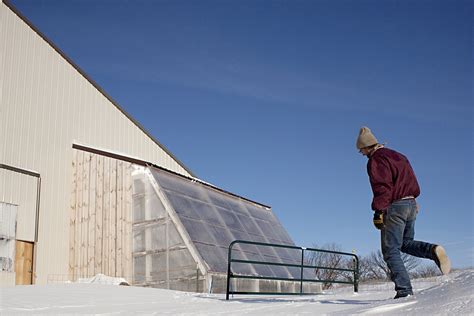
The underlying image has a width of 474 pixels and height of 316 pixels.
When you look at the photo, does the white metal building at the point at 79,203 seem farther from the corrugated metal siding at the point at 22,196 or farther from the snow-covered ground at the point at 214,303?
the snow-covered ground at the point at 214,303

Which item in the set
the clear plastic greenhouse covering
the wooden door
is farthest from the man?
the wooden door

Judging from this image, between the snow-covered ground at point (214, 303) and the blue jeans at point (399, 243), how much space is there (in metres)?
0.27

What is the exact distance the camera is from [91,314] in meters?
7.50

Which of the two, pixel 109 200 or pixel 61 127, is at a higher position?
pixel 61 127

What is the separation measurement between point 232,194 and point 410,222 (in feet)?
55.1

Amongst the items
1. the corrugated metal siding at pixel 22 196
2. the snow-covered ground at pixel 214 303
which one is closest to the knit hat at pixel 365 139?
the snow-covered ground at pixel 214 303

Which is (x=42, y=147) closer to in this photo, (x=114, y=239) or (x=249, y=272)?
(x=114, y=239)

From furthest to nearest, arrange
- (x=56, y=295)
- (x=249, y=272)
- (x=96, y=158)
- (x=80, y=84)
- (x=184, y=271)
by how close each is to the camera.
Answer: (x=80, y=84) → (x=96, y=158) → (x=249, y=272) → (x=184, y=271) → (x=56, y=295)

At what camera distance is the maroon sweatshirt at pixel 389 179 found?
7.12 meters

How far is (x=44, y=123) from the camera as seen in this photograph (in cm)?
2055

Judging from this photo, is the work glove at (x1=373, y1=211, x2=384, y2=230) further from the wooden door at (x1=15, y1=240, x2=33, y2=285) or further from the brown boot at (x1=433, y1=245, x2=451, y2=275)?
the wooden door at (x1=15, y1=240, x2=33, y2=285)

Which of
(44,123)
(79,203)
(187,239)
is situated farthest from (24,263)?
(187,239)

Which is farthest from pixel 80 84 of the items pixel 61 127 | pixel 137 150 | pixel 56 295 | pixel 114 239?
pixel 56 295

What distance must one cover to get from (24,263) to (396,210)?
14.3 m
